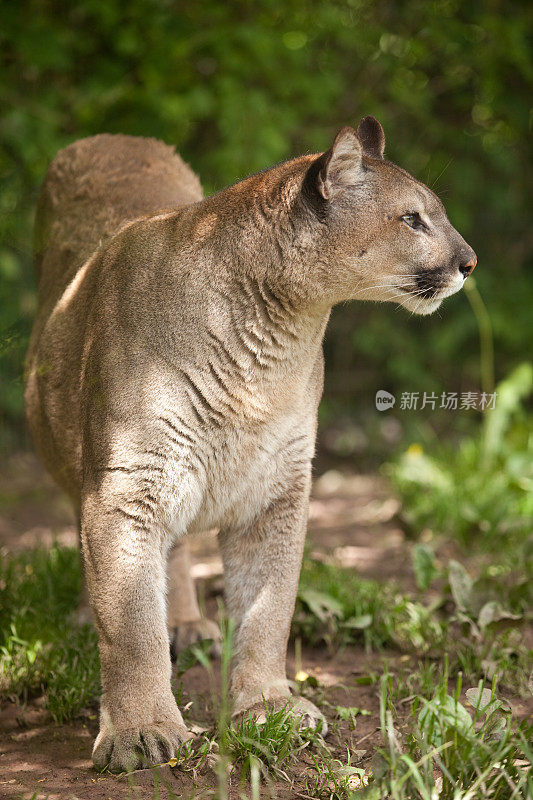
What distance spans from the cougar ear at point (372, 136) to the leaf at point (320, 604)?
75.9 inches

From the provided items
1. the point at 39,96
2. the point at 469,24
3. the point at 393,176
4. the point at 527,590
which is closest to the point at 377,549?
the point at 527,590

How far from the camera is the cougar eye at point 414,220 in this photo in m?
3.39

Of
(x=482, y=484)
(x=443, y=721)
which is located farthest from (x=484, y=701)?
(x=482, y=484)

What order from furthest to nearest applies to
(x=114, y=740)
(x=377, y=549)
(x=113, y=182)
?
(x=377, y=549), (x=113, y=182), (x=114, y=740)

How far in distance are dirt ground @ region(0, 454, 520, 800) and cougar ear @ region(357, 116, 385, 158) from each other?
212 cm

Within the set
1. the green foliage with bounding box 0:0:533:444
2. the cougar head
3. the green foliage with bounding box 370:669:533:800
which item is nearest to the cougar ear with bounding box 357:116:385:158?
the cougar head

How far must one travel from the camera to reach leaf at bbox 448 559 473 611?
13.4 ft

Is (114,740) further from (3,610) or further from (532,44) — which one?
(532,44)

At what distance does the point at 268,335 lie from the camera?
3.36 metres

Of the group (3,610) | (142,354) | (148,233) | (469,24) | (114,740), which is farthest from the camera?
(469,24)

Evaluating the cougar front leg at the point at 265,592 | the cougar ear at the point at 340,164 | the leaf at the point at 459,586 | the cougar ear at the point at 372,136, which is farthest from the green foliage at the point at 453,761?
the cougar ear at the point at 372,136

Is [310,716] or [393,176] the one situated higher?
[393,176]

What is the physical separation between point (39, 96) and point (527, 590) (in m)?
4.89

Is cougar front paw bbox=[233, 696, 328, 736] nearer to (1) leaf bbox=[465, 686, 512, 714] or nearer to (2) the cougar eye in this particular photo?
(1) leaf bbox=[465, 686, 512, 714]
